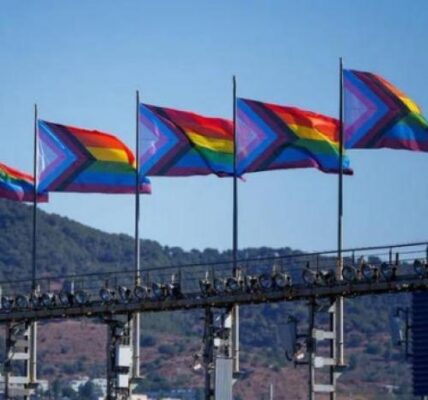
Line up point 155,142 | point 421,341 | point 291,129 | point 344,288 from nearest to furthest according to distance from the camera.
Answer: point 344,288, point 291,129, point 155,142, point 421,341

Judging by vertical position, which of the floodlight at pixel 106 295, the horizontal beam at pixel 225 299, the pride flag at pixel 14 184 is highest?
the pride flag at pixel 14 184

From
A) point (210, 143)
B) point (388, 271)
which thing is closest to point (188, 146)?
point (210, 143)

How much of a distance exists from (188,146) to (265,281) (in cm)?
916

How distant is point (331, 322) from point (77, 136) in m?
19.1

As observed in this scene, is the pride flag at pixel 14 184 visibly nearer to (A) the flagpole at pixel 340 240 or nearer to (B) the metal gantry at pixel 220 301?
(B) the metal gantry at pixel 220 301

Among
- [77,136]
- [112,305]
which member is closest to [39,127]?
[77,136]

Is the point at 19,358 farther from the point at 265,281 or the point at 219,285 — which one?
the point at 265,281

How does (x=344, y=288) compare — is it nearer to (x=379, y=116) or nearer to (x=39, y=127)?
(x=379, y=116)

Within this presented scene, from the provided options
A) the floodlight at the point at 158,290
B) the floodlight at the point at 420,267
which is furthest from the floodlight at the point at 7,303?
the floodlight at the point at 420,267

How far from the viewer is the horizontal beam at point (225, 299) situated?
80.8 m

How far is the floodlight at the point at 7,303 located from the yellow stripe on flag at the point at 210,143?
12.6m

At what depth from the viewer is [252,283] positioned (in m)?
86.2

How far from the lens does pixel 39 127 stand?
99125 millimetres

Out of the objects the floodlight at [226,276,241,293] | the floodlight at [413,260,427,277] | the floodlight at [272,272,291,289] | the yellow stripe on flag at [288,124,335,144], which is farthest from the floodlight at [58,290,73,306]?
the floodlight at [413,260,427,277]
